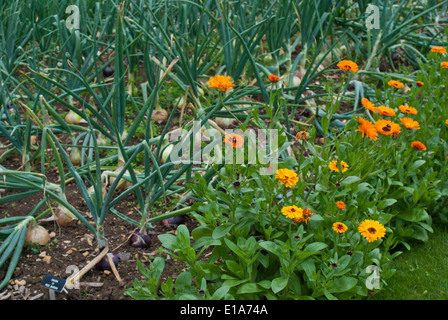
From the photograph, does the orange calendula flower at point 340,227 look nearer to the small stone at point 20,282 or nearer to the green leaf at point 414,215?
the green leaf at point 414,215

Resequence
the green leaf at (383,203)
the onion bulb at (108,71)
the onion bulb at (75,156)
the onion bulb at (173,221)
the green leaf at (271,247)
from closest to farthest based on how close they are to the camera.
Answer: the green leaf at (271,247), the green leaf at (383,203), the onion bulb at (173,221), the onion bulb at (75,156), the onion bulb at (108,71)

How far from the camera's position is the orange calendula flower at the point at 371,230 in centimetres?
151

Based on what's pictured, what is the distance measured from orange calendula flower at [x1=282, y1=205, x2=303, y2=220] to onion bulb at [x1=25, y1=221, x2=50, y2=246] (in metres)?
0.95

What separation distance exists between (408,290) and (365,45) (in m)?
2.36

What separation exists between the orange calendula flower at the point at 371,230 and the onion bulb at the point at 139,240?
81 centimetres

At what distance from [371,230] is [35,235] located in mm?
1213

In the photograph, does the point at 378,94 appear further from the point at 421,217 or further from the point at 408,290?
the point at 408,290

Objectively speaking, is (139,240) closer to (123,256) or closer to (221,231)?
(123,256)

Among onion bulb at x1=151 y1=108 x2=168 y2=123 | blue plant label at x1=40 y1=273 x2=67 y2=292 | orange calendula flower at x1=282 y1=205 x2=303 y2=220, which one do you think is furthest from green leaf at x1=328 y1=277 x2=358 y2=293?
onion bulb at x1=151 y1=108 x2=168 y2=123

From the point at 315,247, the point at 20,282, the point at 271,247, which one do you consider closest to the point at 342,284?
the point at 315,247

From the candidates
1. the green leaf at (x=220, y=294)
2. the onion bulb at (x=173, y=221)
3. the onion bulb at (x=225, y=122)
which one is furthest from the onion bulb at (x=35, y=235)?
the onion bulb at (x=225, y=122)

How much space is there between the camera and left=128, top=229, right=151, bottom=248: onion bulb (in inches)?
74.5

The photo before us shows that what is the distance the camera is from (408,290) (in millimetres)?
1822

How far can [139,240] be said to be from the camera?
6.21ft
